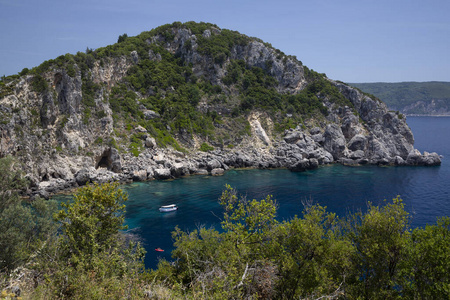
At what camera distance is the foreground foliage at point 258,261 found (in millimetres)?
13312

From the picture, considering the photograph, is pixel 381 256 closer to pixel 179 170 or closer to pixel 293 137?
pixel 179 170

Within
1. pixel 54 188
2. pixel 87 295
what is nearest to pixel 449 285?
pixel 87 295

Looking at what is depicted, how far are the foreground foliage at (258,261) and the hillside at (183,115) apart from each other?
41.5 meters

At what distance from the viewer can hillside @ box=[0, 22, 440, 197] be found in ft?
187

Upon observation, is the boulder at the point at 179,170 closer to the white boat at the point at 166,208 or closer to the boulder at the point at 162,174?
the boulder at the point at 162,174

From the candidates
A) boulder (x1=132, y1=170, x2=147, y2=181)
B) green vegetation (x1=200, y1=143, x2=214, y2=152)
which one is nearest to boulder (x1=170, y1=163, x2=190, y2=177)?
boulder (x1=132, y1=170, x2=147, y2=181)

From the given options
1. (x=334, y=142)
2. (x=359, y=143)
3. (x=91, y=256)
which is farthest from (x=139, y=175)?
(x=359, y=143)

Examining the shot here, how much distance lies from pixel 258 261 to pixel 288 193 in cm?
4282

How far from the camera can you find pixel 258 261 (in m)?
16.3

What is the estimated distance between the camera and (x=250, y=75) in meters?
103

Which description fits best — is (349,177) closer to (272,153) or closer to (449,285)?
(272,153)

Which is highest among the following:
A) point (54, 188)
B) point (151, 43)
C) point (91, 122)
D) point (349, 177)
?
point (151, 43)

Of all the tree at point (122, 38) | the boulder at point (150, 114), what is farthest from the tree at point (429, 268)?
the tree at point (122, 38)

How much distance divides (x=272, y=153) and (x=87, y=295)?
248 feet
